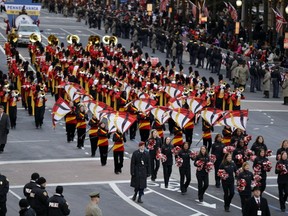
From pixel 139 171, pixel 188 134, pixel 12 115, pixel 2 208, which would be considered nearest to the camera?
pixel 2 208

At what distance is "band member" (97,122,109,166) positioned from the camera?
35.2 m

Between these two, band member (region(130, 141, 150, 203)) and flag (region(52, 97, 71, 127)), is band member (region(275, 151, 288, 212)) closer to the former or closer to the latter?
band member (region(130, 141, 150, 203))

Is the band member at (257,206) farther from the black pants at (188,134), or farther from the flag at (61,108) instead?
the flag at (61,108)

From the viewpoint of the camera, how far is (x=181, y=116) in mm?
38250

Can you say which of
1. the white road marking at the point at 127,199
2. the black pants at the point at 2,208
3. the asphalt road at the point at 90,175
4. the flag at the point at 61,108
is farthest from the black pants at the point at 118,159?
the black pants at the point at 2,208

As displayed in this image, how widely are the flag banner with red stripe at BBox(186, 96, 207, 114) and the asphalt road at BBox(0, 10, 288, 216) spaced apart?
93cm

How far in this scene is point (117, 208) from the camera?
30.3 meters

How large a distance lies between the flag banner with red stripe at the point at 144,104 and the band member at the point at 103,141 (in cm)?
488

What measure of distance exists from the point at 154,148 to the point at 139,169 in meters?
2.65

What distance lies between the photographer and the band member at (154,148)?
3347 cm

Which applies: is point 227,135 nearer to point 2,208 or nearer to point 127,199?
point 127,199

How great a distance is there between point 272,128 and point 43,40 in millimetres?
31418

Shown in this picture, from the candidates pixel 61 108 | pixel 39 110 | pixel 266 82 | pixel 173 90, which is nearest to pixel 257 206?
pixel 61 108

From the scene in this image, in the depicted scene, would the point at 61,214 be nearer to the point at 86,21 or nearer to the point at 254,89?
the point at 254,89
